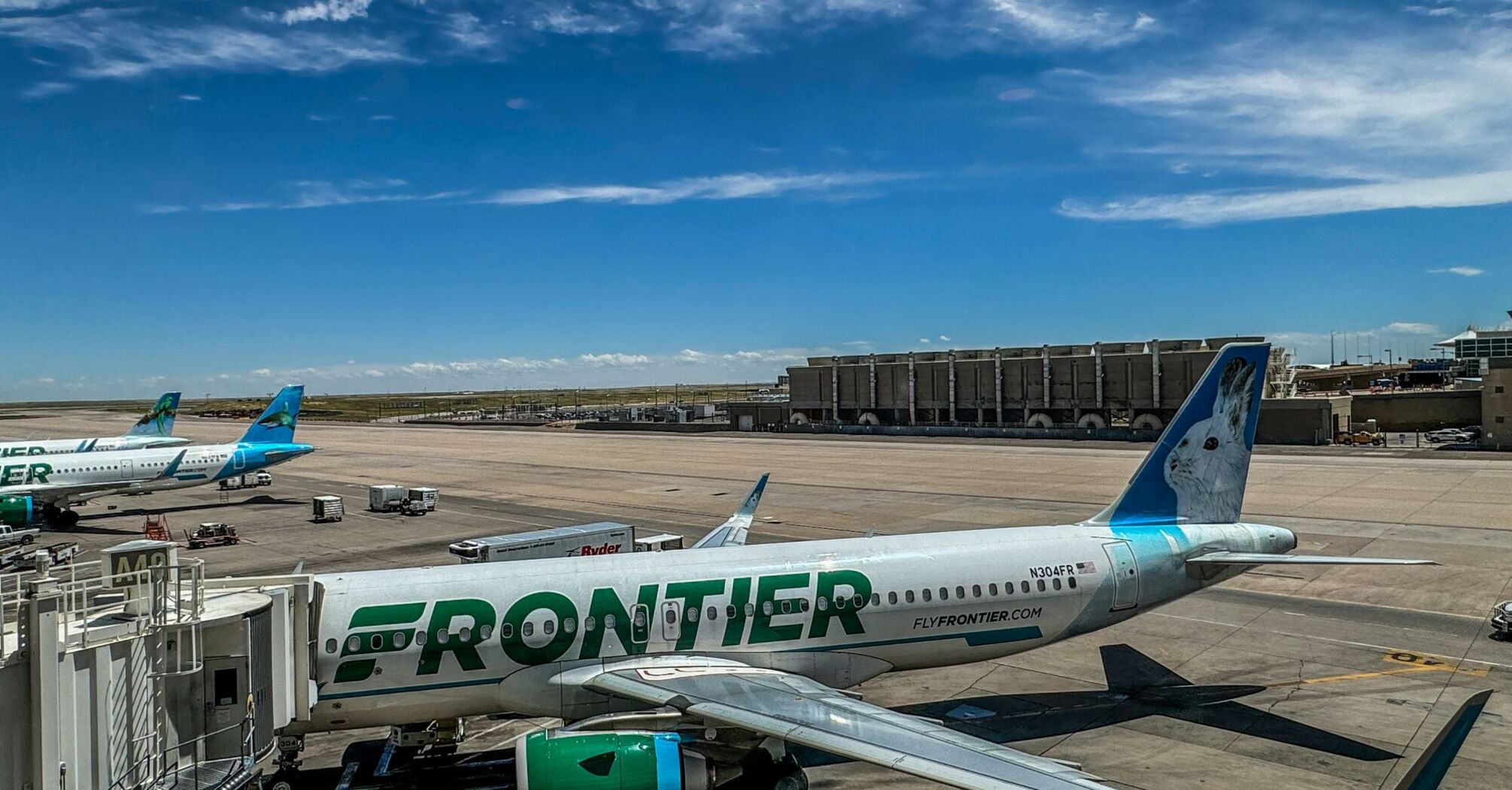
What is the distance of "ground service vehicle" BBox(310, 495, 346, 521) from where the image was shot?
5478cm

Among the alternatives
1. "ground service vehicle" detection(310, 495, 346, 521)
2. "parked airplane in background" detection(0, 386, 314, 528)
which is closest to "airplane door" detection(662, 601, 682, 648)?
"ground service vehicle" detection(310, 495, 346, 521)

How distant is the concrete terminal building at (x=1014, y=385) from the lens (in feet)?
349

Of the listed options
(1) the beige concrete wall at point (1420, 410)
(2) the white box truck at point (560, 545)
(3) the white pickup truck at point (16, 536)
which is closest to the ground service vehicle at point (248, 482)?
(3) the white pickup truck at point (16, 536)

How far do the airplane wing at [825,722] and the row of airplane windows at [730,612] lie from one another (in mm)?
895

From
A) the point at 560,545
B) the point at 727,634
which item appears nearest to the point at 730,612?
the point at 727,634

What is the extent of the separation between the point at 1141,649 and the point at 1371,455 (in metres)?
68.4

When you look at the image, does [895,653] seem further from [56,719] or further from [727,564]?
[56,719]

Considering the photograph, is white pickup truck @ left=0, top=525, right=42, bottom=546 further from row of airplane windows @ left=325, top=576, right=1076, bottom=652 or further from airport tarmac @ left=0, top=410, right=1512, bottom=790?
row of airplane windows @ left=325, top=576, right=1076, bottom=652

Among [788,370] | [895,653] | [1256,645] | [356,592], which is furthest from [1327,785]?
[788,370]

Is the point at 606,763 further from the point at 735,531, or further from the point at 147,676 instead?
the point at 735,531

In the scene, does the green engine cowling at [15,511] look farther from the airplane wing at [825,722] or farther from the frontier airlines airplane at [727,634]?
the airplane wing at [825,722]

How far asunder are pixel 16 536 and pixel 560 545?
107 feet

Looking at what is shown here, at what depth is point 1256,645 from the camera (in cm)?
2467

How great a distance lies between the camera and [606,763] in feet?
43.3
